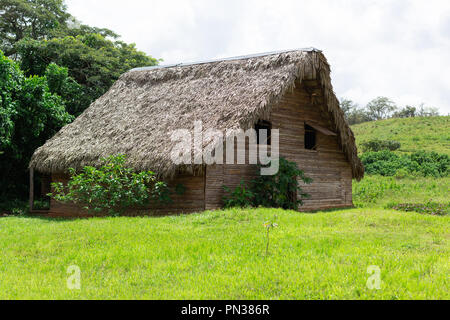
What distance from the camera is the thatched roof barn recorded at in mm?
11188

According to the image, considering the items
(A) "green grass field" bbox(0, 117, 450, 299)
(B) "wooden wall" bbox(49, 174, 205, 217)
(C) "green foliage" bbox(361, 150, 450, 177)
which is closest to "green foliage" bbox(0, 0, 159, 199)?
(B) "wooden wall" bbox(49, 174, 205, 217)

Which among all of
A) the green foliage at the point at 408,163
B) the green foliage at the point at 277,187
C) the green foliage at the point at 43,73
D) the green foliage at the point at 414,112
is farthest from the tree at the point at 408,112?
the green foliage at the point at 277,187

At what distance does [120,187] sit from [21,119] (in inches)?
256

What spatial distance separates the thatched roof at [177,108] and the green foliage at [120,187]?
0.34 m

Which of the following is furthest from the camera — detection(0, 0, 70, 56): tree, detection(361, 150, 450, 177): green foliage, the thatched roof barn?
detection(0, 0, 70, 56): tree

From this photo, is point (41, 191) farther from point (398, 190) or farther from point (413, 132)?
point (413, 132)

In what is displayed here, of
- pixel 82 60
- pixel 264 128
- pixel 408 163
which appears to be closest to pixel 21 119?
pixel 82 60

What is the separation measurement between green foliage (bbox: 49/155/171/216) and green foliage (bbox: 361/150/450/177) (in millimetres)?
14576

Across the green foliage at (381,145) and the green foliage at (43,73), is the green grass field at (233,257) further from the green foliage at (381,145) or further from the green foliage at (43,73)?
the green foliage at (381,145)

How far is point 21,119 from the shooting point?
49.8ft

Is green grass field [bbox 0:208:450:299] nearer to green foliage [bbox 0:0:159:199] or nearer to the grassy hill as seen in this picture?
green foliage [bbox 0:0:159:199]

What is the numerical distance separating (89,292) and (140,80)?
12206mm

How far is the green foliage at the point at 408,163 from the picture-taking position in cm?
2184

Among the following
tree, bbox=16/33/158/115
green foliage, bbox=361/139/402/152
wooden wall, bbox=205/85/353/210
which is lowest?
wooden wall, bbox=205/85/353/210
